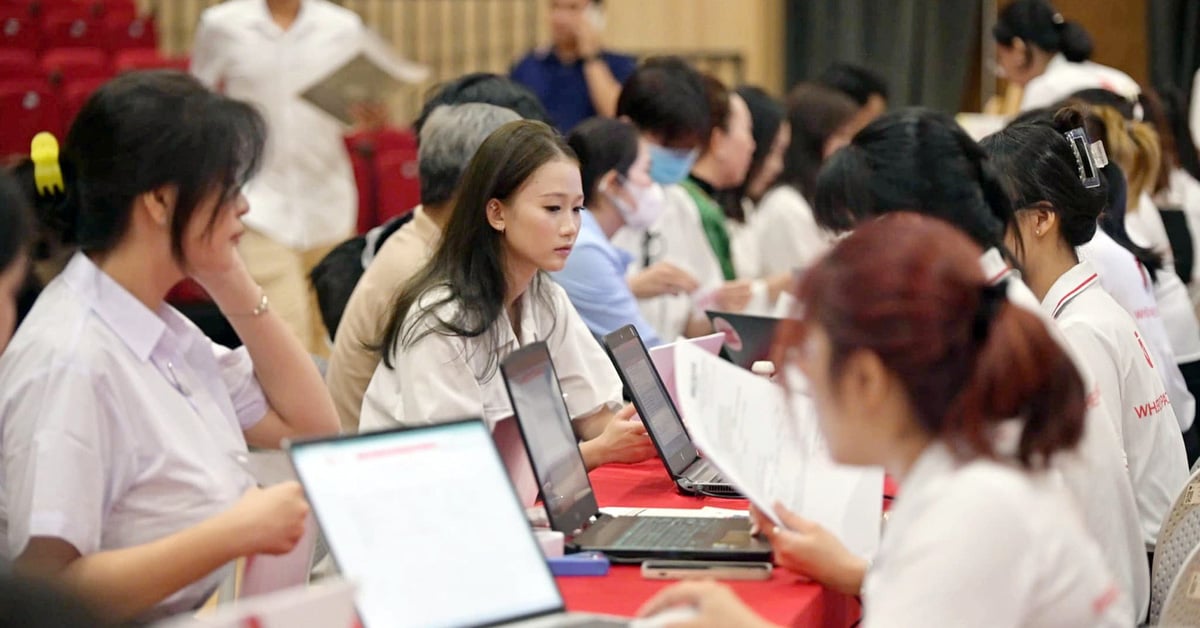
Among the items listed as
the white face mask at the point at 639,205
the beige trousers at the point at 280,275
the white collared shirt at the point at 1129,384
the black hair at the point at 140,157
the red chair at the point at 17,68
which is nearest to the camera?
the black hair at the point at 140,157

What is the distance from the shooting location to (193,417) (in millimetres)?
1890

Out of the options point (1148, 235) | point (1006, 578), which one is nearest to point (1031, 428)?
point (1006, 578)

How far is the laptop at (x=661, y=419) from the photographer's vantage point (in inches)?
94.6

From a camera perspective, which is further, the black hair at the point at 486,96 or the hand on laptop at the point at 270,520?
the black hair at the point at 486,96

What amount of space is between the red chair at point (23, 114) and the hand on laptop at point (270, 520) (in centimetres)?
442

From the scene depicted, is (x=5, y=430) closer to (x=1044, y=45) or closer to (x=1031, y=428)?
(x=1031, y=428)

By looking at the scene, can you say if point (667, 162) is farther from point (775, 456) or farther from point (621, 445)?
A: point (775, 456)

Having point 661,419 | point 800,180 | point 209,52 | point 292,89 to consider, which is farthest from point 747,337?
point 209,52

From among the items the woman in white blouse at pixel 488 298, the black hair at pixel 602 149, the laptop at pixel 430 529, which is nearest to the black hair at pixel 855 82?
the black hair at pixel 602 149

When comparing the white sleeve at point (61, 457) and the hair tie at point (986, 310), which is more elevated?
the hair tie at point (986, 310)

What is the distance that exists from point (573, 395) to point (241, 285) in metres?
0.75

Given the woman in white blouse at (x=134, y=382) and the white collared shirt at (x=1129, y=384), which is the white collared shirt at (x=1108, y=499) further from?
the woman in white blouse at (x=134, y=382)

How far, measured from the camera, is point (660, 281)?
4.04m

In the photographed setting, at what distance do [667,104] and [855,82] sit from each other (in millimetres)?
1962
